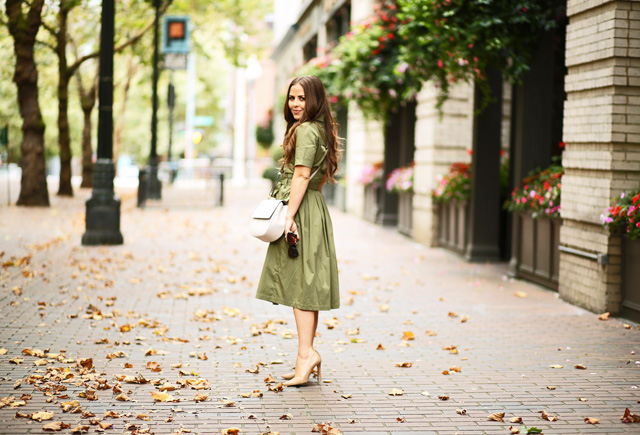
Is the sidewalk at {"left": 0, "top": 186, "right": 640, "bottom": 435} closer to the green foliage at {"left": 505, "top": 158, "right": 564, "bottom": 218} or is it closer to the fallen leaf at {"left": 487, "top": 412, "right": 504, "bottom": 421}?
the fallen leaf at {"left": 487, "top": 412, "right": 504, "bottom": 421}

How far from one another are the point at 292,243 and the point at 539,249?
5532 millimetres

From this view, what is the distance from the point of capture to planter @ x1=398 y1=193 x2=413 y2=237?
659 inches

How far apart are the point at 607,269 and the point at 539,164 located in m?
3.00

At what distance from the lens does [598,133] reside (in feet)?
26.9

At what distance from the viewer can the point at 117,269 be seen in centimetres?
1098

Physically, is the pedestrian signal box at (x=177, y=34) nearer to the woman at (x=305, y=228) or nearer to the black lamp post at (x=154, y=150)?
the black lamp post at (x=154, y=150)

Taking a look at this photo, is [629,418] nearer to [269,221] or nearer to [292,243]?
[292,243]

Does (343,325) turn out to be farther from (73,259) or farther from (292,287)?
(73,259)

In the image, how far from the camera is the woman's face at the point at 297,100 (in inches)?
213

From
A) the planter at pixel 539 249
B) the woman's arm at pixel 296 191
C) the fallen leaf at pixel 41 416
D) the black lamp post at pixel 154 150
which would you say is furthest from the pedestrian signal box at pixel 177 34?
the fallen leaf at pixel 41 416

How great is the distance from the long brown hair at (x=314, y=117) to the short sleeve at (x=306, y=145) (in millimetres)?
91

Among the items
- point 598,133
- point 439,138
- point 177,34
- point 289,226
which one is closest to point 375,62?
point 439,138

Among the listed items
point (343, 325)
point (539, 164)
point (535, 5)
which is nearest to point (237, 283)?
point (343, 325)

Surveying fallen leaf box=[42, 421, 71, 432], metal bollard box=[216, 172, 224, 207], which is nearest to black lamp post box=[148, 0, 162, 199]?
metal bollard box=[216, 172, 224, 207]
